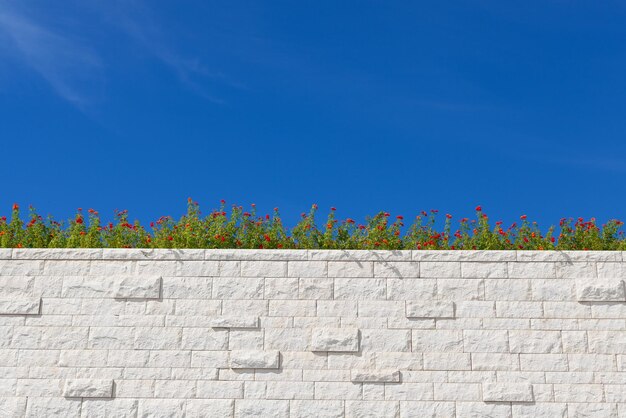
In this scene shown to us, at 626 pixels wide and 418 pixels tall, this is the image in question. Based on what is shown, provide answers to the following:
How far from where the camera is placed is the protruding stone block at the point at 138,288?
707 centimetres

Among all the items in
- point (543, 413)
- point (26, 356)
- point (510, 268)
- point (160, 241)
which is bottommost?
point (543, 413)

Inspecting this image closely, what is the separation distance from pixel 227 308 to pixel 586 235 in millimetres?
4963

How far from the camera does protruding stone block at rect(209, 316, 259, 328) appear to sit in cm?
690

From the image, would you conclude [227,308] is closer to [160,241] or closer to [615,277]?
[160,241]

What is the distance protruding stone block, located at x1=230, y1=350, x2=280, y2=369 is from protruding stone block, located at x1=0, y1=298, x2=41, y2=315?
6.78 feet

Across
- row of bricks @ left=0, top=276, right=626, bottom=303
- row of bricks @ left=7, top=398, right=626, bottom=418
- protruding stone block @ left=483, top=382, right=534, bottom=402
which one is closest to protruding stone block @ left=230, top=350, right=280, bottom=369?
row of bricks @ left=7, top=398, right=626, bottom=418

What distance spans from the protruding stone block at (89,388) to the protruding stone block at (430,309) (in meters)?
2.96

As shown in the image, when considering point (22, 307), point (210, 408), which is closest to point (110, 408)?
point (210, 408)

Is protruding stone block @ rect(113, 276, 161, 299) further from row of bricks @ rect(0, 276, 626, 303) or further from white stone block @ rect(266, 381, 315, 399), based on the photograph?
white stone block @ rect(266, 381, 315, 399)

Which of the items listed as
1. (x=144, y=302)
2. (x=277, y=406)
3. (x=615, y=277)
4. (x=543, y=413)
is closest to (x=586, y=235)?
(x=615, y=277)

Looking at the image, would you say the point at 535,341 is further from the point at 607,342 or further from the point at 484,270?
the point at 484,270

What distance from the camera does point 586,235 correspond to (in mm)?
9219

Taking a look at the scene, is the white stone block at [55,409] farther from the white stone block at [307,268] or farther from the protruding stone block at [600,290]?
the protruding stone block at [600,290]

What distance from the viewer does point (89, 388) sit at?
6.82 m
